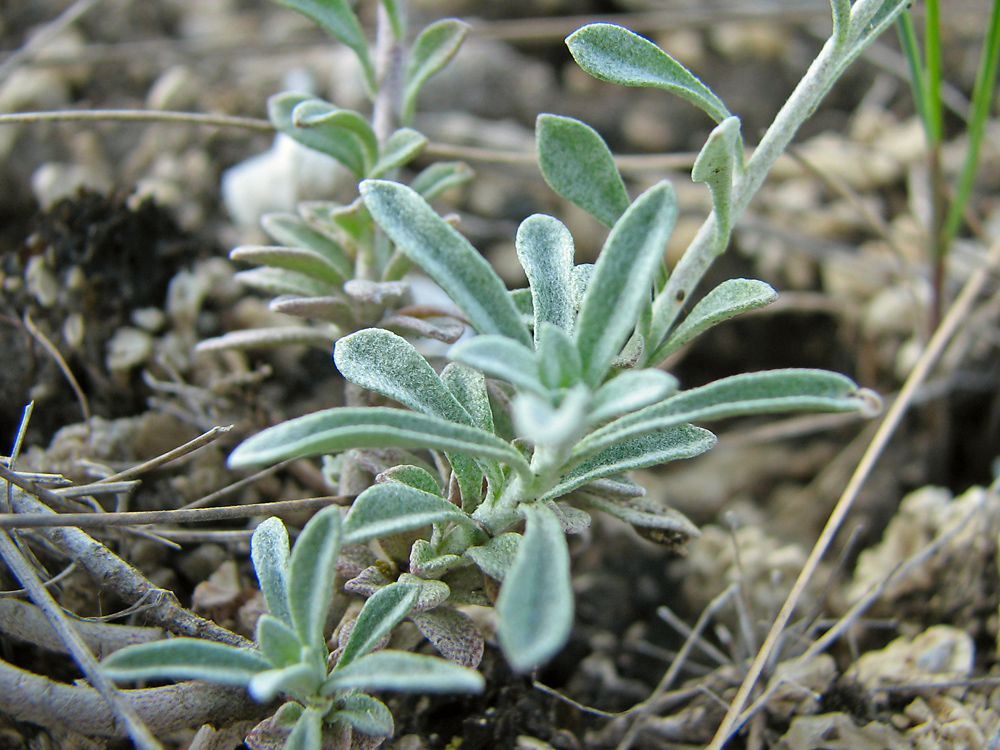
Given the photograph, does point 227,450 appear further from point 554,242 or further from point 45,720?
point 554,242

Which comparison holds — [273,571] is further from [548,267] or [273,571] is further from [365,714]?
[548,267]

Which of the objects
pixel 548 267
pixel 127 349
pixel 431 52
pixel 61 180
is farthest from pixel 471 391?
pixel 61 180

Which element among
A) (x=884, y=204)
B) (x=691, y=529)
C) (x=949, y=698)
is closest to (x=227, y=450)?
(x=691, y=529)

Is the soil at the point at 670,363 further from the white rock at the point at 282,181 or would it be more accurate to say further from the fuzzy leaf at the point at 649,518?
the fuzzy leaf at the point at 649,518

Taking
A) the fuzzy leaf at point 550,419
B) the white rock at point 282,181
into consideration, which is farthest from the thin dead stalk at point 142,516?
the white rock at point 282,181

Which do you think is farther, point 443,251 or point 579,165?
point 579,165

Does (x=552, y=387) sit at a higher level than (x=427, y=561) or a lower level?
higher
